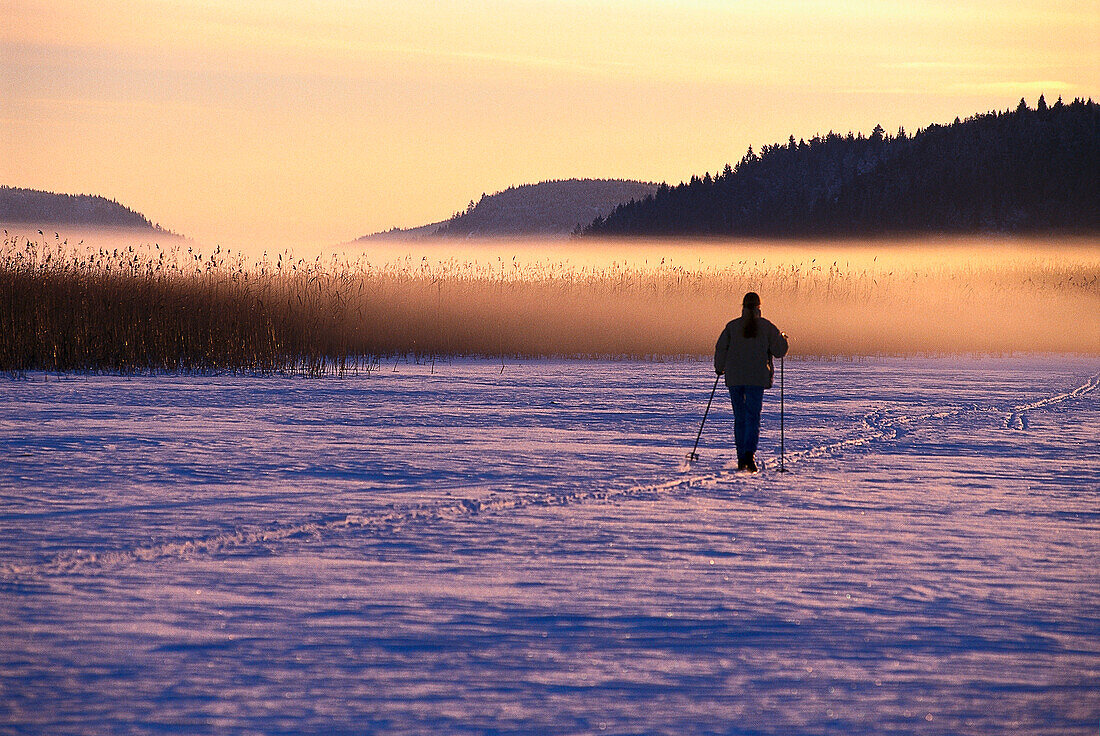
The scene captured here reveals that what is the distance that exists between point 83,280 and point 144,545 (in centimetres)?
1290

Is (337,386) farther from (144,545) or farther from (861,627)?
(861,627)

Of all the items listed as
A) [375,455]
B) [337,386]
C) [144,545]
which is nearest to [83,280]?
[337,386]

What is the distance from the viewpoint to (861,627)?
469cm

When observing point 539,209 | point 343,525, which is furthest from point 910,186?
Result: point 343,525

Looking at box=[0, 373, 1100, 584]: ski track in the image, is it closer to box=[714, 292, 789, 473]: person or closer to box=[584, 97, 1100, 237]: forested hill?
box=[714, 292, 789, 473]: person

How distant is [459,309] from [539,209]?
11396 cm

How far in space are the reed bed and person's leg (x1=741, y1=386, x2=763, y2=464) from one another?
9.75 metres

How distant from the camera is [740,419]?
9070 mm

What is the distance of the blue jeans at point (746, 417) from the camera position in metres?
9.02

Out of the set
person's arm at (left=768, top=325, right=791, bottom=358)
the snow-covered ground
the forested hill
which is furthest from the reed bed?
the forested hill

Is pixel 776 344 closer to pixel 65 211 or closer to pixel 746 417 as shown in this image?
pixel 746 417

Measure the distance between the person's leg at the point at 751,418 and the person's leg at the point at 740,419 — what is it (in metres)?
0.03

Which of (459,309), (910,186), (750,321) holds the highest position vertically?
(910,186)

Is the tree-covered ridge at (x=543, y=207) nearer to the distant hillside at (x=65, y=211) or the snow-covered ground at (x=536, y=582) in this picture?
the distant hillside at (x=65, y=211)
